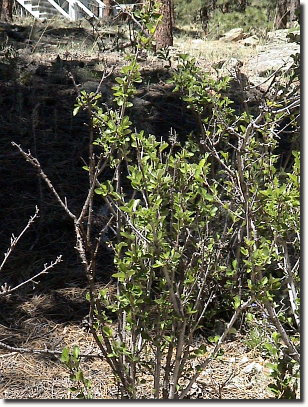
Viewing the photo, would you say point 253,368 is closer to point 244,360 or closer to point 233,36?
point 244,360

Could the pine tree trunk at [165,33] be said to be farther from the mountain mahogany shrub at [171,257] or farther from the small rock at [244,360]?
the mountain mahogany shrub at [171,257]

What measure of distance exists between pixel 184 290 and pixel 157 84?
15.3 ft

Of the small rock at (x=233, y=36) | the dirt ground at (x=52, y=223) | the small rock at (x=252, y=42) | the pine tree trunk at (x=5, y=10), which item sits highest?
the pine tree trunk at (x=5, y=10)

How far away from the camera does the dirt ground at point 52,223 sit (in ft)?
9.61

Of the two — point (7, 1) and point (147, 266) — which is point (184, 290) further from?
point (7, 1)

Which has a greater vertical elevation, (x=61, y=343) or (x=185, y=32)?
(x=185, y=32)

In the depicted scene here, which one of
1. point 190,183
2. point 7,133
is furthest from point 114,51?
point 190,183

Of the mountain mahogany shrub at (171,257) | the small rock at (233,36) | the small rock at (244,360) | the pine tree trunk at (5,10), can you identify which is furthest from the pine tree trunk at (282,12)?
the mountain mahogany shrub at (171,257)

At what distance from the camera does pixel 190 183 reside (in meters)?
2.38

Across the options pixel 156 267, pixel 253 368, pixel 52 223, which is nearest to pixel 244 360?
pixel 253 368

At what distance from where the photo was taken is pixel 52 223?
4285 mm

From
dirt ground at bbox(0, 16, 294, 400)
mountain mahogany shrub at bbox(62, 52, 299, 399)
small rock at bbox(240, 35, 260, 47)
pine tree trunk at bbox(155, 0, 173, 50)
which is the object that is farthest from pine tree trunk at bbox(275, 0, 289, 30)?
mountain mahogany shrub at bbox(62, 52, 299, 399)

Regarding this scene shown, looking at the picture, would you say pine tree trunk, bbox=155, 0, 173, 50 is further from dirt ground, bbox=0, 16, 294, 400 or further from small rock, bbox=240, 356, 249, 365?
small rock, bbox=240, 356, 249, 365

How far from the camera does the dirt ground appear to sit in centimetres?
293
